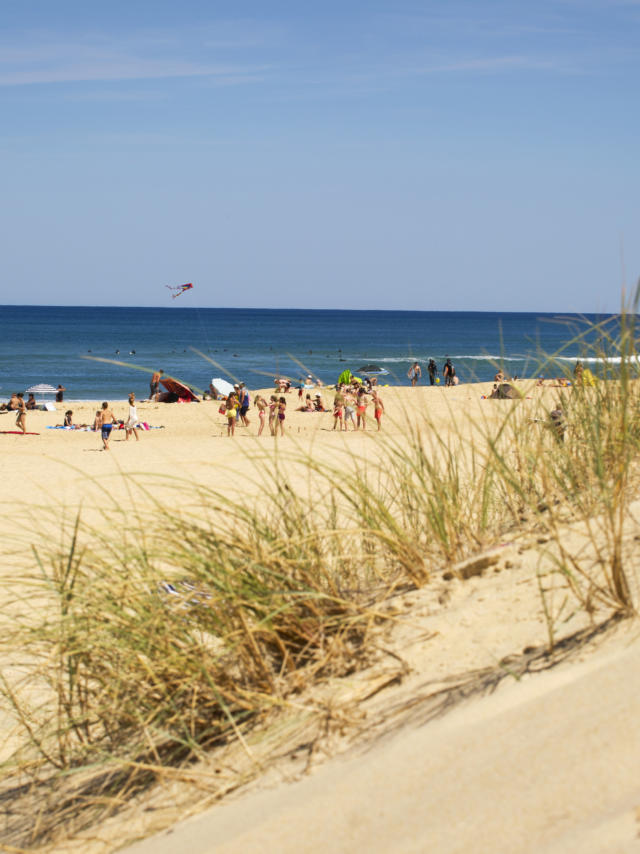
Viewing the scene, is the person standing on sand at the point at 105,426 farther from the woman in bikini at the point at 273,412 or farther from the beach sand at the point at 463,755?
the beach sand at the point at 463,755

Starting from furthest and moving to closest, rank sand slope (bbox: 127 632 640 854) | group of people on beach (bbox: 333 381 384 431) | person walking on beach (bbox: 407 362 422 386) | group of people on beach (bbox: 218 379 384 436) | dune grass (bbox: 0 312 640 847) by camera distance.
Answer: group of people on beach (bbox: 218 379 384 436) < person walking on beach (bbox: 407 362 422 386) < group of people on beach (bbox: 333 381 384 431) < dune grass (bbox: 0 312 640 847) < sand slope (bbox: 127 632 640 854)

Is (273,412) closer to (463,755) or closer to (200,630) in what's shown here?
(200,630)

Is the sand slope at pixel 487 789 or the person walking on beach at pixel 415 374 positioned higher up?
the person walking on beach at pixel 415 374

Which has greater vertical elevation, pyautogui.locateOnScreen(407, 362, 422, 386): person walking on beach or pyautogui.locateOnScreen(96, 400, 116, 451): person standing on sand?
pyautogui.locateOnScreen(407, 362, 422, 386): person walking on beach

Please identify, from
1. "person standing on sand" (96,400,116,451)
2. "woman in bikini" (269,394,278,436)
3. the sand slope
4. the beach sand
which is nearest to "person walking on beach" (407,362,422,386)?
"woman in bikini" (269,394,278,436)

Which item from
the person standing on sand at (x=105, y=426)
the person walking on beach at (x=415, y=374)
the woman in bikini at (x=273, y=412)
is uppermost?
the person walking on beach at (x=415, y=374)

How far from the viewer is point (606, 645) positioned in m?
2.07

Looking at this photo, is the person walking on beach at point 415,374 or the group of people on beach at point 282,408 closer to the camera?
the person walking on beach at point 415,374

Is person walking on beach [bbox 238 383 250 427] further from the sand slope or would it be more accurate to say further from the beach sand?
the sand slope

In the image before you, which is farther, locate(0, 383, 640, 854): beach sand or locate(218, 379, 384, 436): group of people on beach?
locate(218, 379, 384, 436): group of people on beach

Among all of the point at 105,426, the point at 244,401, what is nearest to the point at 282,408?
the point at 244,401

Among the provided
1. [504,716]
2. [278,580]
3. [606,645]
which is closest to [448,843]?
[504,716]

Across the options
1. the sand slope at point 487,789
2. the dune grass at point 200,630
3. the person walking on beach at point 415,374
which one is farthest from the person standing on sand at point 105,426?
the sand slope at point 487,789

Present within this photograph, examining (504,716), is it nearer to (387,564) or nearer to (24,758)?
(387,564)
